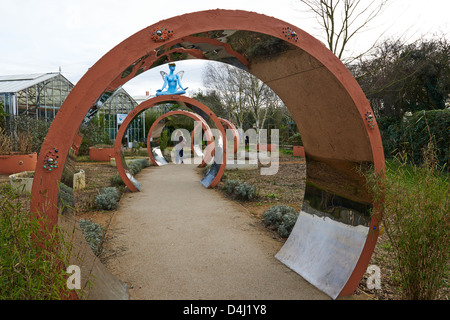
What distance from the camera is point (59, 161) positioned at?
2.49 meters

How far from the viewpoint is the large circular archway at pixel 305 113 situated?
255 cm

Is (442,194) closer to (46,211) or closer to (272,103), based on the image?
(46,211)

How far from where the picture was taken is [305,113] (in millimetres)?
3742

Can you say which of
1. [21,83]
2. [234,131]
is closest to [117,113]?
[21,83]

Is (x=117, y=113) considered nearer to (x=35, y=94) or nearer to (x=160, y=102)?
(x=35, y=94)

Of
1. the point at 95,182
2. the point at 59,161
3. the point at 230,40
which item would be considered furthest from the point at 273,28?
the point at 95,182

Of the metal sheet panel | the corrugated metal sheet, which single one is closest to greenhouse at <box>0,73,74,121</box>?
the corrugated metal sheet

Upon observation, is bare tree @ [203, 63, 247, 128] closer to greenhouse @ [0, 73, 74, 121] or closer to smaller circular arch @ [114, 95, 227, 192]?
greenhouse @ [0, 73, 74, 121]

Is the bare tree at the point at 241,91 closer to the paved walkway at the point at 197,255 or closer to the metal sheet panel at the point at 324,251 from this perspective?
the paved walkway at the point at 197,255

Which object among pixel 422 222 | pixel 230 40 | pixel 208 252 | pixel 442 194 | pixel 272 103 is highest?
pixel 272 103

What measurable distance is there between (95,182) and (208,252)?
676cm

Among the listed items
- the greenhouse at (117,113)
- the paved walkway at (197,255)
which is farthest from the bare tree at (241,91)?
the paved walkway at (197,255)
